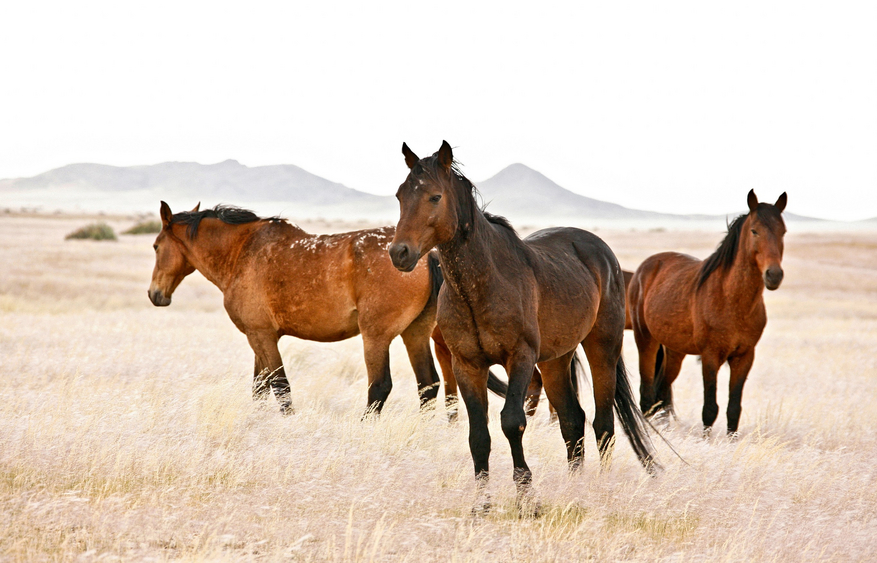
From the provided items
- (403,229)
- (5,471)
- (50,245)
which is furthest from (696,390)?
(50,245)

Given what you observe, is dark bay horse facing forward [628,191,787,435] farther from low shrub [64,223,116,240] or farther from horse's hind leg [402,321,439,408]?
low shrub [64,223,116,240]

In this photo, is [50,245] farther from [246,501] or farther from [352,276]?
[246,501]

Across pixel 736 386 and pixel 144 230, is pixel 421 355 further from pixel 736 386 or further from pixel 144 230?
pixel 144 230

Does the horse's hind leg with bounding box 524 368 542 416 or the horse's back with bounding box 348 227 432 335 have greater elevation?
the horse's back with bounding box 348 227 432 335

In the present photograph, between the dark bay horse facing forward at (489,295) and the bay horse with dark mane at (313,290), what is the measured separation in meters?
1.94

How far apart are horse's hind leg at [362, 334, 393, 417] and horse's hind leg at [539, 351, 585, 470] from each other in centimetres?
195

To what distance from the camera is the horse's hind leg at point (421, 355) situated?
7.75 metres

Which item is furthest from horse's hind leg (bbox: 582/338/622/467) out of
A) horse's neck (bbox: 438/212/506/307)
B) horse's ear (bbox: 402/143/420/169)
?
horse's ear (bbox: 402/143/420/169)

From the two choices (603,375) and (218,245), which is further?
(218,245)

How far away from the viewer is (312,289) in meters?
7.29

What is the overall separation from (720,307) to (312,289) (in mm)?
4287

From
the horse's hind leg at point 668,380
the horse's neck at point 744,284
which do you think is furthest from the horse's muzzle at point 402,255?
the horse's hind leg at point 668,380

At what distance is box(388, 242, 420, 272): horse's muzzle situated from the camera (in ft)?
13.5

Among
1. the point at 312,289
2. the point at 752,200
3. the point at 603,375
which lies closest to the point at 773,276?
the point at 752,200
